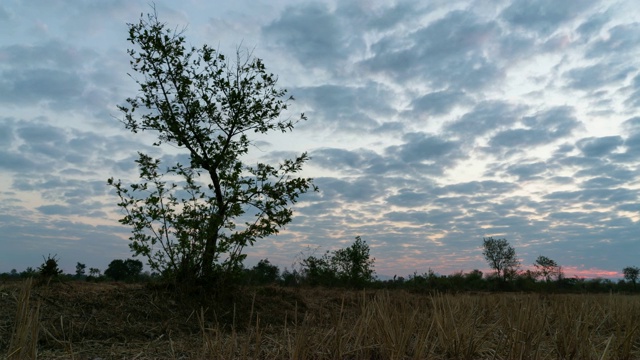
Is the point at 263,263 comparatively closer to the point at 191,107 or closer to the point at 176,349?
the point at 191,107

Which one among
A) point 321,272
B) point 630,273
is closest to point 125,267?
point 321,272

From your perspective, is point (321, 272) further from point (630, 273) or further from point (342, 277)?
point (630, 273)

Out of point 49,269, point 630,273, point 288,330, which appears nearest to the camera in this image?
point 288,330

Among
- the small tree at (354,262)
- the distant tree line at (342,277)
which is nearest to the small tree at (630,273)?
the distant tree line at (342,277)

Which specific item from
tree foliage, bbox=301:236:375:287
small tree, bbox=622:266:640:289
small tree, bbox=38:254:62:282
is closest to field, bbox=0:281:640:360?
small tree, bbox=38:254:62:282

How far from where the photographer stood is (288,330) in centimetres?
410

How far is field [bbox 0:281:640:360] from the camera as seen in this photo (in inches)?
152

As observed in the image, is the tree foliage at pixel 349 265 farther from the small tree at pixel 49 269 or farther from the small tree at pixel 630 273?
the small tree at pixel 630 273

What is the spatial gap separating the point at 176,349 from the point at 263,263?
9.77 meters

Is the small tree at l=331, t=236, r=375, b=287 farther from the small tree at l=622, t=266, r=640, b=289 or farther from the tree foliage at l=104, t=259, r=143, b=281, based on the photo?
the small tree at l=622, t=266, r=640, b=289

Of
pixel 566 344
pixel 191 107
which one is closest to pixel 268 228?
pixel 191 107

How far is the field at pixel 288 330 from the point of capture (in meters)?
3.87

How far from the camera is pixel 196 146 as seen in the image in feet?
32.0

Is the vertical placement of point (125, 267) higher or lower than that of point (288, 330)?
higher
